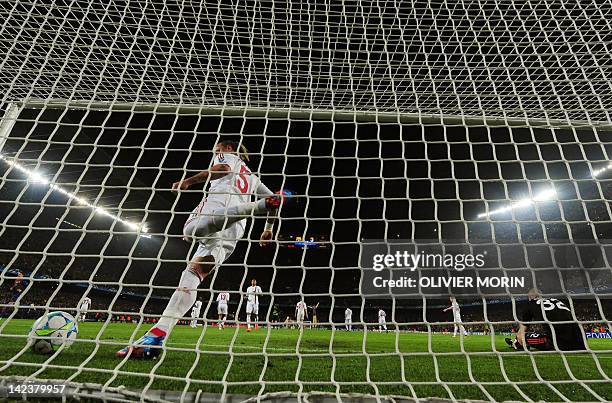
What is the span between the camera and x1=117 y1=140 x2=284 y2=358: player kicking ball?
8.46 ft

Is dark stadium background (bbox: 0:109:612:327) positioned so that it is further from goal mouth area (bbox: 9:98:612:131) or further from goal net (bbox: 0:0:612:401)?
goal mouth area (bbox: 9:98:612:131)

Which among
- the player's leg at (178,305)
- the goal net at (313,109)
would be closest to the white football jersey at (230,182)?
the goal net at (313,109)

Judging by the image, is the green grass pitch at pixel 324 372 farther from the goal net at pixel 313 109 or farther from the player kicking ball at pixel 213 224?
the player kicking ball at pixel 213 224

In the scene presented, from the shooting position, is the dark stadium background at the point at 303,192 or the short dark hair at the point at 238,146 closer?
the short dark hair at the point at 238,146

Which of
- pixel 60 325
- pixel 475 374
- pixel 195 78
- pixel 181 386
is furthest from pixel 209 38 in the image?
pixel 475 374

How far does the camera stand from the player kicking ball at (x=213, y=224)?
258cm

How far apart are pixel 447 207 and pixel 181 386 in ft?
57.0

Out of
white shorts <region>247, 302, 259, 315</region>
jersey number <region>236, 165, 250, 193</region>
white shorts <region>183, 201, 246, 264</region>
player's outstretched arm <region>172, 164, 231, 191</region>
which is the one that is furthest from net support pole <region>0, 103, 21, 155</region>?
white shorts <region>247, 302, 259, 315</region>

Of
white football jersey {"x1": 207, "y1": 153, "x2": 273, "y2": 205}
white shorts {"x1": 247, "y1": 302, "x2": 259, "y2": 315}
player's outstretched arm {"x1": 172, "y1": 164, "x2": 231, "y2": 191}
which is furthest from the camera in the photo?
white shorts {"x1": 247, "y1": 302, "x2": 259, "y2": 315}

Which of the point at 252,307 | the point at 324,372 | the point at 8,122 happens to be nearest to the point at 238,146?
the point at 324,372

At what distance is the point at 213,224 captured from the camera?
2.71m

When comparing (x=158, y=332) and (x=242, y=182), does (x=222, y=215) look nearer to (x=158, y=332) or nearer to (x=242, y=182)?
(x=242, y=182)

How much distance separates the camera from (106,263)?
19531mm

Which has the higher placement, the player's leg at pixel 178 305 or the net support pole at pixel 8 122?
the net support pole at pixel 8 122
